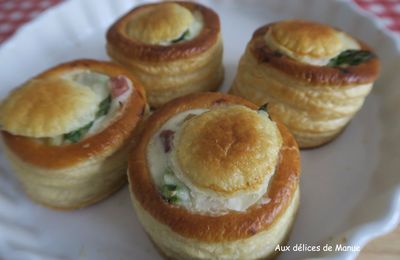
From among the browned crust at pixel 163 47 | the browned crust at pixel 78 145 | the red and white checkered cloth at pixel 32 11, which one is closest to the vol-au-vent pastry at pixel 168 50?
the browned crust at pixel 163 47

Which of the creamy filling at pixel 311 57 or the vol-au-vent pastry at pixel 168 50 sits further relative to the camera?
the vol-au-vent pastry at pixel 168 50

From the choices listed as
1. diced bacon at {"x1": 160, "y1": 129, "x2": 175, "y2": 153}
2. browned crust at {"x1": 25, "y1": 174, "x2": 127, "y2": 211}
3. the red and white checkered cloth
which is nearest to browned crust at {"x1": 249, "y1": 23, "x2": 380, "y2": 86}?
diced bacon at {"x1": 160, "y1": 129, "x2": 175, "y2": 153}

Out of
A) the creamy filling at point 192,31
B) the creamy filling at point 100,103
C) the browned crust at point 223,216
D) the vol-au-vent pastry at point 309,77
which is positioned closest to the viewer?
the browned crust at point 223,216

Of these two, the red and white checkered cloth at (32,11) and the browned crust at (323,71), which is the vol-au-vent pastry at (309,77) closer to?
the browned crust at (323,71)

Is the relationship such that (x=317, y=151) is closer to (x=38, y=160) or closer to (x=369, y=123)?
(x=369, y=123)

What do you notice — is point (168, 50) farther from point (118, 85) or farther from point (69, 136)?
point (69, 136)

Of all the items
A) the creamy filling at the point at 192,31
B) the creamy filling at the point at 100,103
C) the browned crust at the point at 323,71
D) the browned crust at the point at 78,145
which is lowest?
the browned crust at the point at 78,145

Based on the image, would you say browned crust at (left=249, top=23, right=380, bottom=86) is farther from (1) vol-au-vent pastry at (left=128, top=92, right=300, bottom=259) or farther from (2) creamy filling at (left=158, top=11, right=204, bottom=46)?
(2) creamy filling at (left=158, top=11, right=204, bottom=46)
